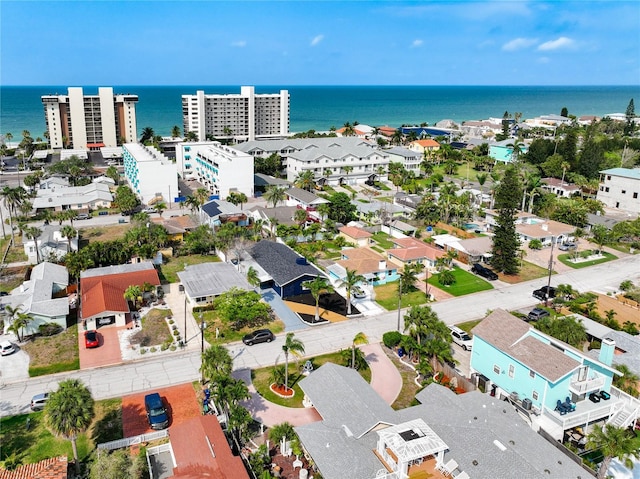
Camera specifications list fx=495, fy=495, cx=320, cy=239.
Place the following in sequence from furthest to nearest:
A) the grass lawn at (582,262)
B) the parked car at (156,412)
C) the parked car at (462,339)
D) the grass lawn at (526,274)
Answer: the grass lawn at (582,262), the grass lawn at (526,274), the parked car at (462,339), the parked car at (156,412)

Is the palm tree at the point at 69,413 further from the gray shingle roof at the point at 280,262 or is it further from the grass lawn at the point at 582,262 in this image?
the grass lawn at the point at 582,262

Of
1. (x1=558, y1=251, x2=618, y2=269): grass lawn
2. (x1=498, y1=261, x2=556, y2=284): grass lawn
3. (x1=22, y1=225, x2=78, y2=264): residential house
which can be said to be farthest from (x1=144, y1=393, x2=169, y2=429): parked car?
(x1=558, y1=251, x2=618, y2=269): grass lawn

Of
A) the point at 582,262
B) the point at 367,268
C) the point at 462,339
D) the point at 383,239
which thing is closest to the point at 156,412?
the point at 462,339

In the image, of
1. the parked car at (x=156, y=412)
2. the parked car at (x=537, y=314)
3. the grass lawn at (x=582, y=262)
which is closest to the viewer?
the parked car at (x=156, y=412)

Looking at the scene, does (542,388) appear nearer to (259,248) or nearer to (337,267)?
(337,267)

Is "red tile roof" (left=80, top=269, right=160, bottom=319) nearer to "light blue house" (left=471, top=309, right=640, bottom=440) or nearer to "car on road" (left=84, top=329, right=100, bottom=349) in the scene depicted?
"car on road" (left=84, top=329, right=100, bottom=349)

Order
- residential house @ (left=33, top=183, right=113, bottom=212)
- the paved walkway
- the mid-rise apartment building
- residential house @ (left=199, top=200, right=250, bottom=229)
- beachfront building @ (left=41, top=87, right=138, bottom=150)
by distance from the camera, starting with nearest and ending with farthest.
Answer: the paved walkway
residential house @ (left=199, top=200, right=250, bottom=229)
residential house @ (left=33, top=183, right=113, bottom=212)
the mid-rise apartment building
beachfront building @ (left=41, top=87, right=138, bottom=150)

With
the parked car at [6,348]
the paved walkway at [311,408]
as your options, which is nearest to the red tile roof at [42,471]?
the paved walkway at [311,408]
